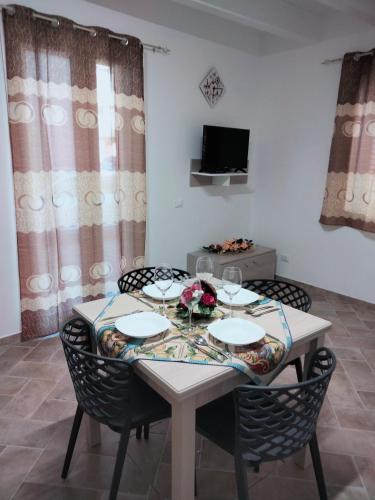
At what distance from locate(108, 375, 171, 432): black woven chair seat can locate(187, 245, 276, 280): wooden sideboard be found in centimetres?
227

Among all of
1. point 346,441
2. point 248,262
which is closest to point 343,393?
point 346,441

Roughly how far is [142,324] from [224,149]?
2.89 m

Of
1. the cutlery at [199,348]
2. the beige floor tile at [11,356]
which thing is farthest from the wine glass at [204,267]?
the beige floor tile at [11,356]

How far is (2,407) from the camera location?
7.40 ft

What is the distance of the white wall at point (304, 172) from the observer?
3918mm

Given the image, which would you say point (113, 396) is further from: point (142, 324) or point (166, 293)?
point (166, 293)

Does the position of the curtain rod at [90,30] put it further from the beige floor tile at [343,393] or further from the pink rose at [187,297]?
the beige floor tile at [343,393]

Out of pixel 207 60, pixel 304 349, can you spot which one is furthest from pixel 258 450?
pixel 207 60

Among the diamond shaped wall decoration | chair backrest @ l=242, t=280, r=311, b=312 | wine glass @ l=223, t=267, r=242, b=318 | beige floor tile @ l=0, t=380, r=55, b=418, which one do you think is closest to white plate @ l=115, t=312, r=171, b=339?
wine glass @ l=223, t=267, r=242, b=318

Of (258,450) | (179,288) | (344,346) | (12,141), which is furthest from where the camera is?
(344,346)

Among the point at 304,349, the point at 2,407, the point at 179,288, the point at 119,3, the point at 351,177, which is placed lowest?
the point at 2,407

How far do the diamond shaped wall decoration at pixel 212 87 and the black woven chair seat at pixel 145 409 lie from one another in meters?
3.30

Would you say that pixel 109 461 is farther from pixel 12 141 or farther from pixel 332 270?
pixel 332 270

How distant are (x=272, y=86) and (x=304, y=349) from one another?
12.0 feet
